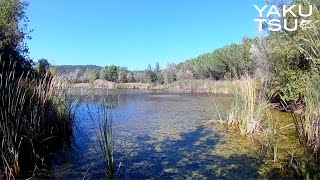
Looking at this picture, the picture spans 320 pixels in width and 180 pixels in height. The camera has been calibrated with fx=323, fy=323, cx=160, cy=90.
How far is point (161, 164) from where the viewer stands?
6.21 meters

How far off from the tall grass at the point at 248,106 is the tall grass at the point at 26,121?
506cm

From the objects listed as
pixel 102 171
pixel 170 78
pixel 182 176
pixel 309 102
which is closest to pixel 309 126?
pixel 309 102

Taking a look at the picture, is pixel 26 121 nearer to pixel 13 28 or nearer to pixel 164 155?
pixel 164 155

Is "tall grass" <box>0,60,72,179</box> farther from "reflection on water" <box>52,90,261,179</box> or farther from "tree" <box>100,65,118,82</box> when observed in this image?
"tree" <box>100,65,118,82</box>

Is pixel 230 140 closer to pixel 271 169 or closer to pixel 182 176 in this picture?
pixel 271 169

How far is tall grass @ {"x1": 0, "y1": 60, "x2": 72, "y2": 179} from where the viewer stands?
5.00m

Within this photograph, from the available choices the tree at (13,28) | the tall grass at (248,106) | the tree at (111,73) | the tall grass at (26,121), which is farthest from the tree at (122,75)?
the tall grass at (26,121)

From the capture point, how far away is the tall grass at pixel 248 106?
8.95 meters

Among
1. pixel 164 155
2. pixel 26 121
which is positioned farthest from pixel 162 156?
pixel 26 121

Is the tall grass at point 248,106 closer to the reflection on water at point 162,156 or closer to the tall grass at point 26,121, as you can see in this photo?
the reflection on water at point 162,156

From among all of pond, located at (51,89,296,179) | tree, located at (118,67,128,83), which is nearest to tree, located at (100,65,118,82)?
tree, located at (118,67,128,83)

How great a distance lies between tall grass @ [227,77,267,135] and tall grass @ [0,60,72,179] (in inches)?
199

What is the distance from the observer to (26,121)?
20.7ft

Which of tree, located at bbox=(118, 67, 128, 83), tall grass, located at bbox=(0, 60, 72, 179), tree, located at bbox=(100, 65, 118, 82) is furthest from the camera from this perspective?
tree, located at bbox=(100, 65, 118, 82)
